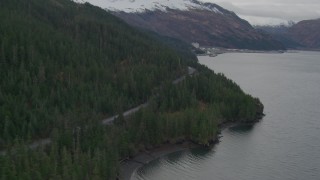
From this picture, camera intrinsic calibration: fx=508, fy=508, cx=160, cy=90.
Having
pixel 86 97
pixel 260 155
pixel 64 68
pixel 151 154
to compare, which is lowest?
pixel 260 155

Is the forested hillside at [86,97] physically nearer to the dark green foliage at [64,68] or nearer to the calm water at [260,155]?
the dark green foliage at [64,68]

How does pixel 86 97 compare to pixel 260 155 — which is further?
pixel 86 97

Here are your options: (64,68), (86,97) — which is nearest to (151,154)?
(86,97)

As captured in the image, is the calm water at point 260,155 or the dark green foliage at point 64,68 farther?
the dark green foliage at point 64,68

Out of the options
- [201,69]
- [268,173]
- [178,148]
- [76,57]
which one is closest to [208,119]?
[178,148]

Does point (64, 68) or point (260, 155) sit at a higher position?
point (64, 68)

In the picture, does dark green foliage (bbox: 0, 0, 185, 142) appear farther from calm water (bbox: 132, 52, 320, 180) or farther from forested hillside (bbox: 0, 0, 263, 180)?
calm water (bbox: 132, 52, 320, 180)

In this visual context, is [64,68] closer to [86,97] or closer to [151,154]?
[86,97]

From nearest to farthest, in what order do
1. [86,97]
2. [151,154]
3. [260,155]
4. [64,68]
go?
[151,154], [260,155], [86,97], [64,68]

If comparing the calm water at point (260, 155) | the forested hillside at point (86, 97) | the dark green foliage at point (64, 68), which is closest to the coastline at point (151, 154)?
the calm water at point (260, 155)

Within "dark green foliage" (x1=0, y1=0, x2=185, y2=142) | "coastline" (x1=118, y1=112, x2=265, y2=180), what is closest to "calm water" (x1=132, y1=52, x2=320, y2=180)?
"coastline" (x1=118, y1=112, x2=265, y2=180)
